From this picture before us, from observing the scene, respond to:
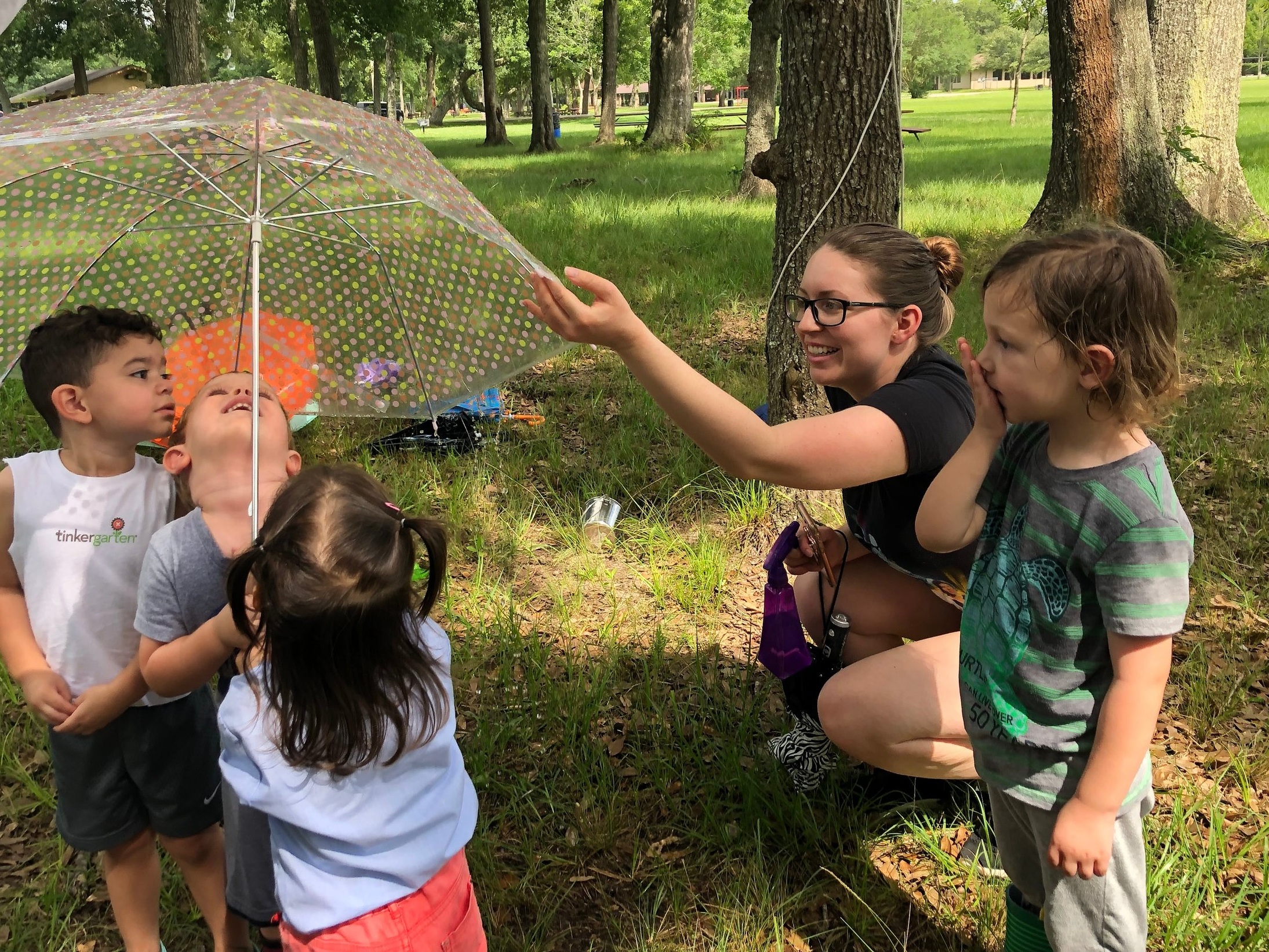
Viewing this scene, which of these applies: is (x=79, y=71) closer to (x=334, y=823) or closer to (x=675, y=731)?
(x=675, y=731)

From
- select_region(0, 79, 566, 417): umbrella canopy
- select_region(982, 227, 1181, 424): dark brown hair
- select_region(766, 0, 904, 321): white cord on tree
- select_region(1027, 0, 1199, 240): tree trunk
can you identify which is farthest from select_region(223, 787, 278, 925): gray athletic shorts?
select_region(1027, 0, 1199, 240): tree trunk

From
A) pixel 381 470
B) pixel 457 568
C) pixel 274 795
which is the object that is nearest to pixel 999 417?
pixel 274 795

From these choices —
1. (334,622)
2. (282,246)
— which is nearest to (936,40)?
(282,246)

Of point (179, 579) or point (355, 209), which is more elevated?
point (355, 209)

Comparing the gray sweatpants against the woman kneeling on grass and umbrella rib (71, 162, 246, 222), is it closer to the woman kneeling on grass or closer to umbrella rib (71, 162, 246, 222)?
the woman kneeling on grass

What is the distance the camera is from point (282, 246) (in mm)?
2582

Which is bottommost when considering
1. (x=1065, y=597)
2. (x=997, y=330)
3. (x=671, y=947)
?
(x=671, y=947)

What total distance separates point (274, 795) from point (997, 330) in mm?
1386

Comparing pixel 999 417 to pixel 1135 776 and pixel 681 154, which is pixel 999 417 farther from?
pixel 681 154

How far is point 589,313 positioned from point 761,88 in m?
11.6

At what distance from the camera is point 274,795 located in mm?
1429

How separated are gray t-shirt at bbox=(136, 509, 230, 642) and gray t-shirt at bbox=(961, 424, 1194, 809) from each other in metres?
1.42

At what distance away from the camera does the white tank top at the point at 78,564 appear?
6.15ft

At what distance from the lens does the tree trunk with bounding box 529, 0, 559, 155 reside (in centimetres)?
2177
